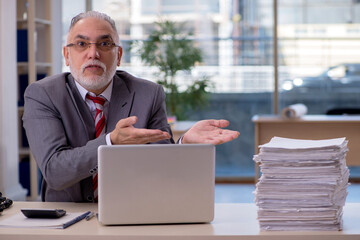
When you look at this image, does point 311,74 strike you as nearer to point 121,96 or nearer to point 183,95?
point 183,95

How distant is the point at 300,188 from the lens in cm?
181

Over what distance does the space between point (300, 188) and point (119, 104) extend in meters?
1.06

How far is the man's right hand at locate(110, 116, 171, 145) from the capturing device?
1889mm

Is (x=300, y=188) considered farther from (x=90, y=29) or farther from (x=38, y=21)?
(x=38, y=21)

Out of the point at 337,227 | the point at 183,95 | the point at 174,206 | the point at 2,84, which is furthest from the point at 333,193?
the point at 183,95

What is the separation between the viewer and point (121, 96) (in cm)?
260

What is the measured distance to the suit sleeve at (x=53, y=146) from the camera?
2123mm

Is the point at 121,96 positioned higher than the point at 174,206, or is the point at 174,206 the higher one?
the point at 121,96

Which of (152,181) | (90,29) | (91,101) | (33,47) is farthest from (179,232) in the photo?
(33,47)

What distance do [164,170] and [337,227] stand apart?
1.93 feet

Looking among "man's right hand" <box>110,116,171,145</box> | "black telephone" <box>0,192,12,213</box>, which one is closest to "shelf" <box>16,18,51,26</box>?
"black telephone" <box>0,192,12,213</box>

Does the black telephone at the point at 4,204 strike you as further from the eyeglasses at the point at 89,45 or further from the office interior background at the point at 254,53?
the office interior background at the point at 254,53

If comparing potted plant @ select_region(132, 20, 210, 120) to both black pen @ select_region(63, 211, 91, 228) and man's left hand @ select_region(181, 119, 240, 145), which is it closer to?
man's left hand @ select_region(181, 119, 240, 145)

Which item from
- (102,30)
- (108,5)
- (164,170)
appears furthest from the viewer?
(108,5)
